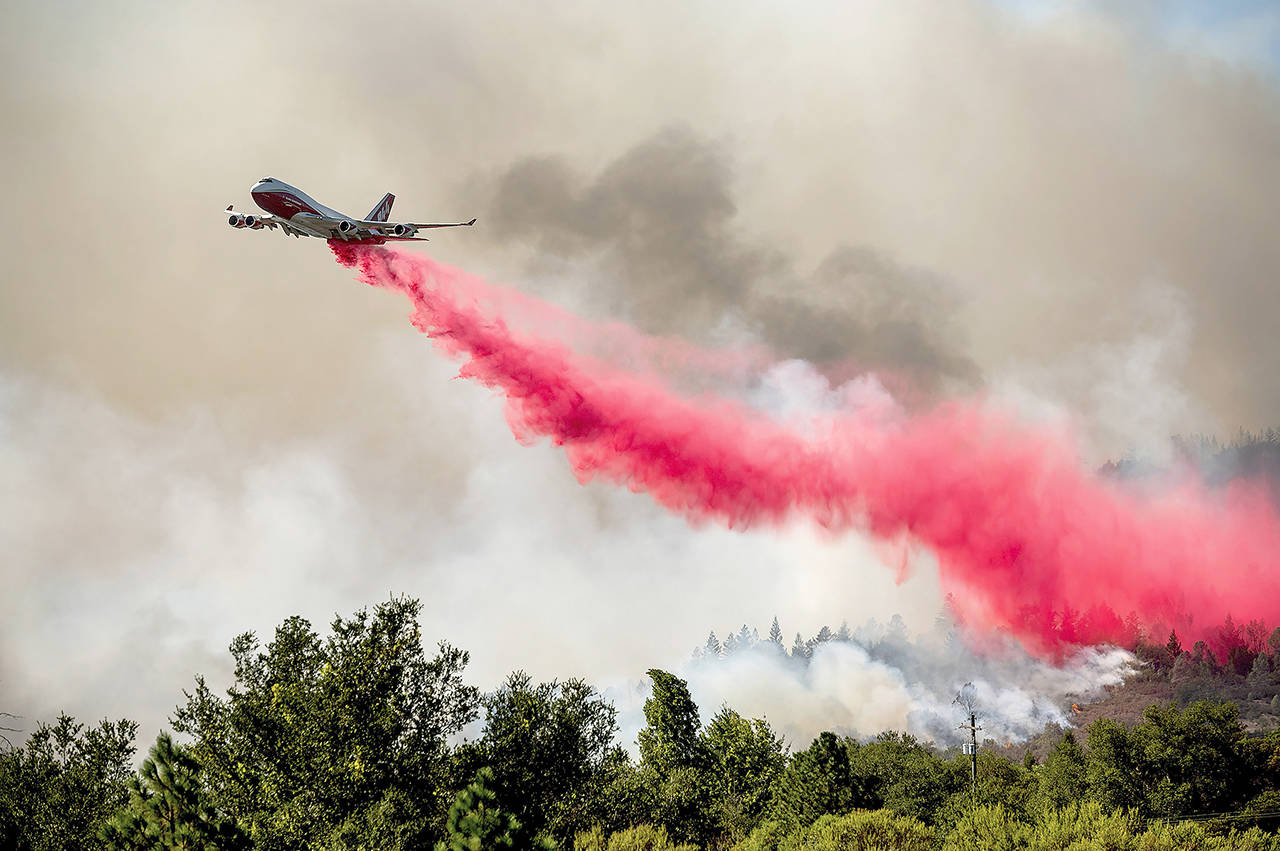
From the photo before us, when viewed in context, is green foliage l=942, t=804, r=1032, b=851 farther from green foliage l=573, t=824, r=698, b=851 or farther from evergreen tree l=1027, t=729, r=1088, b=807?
evergreen tree l=1027, t=729, r=1088, b=807

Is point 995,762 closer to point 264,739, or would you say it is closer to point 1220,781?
point 1220,781

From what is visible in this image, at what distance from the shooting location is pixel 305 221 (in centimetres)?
10138

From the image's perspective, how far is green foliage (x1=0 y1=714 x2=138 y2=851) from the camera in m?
81.2

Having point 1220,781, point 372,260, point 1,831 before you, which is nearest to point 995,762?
point 1220,781

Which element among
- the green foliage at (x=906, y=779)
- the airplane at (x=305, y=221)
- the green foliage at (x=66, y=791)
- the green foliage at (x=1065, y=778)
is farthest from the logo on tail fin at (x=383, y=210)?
the green foliage at (x=1065, y=778)

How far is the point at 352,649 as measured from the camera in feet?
217

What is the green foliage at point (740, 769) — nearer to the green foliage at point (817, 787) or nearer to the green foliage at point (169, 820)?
the green foliage at point (817, 787)

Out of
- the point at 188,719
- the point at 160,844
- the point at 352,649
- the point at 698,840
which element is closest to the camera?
the point at 160,844

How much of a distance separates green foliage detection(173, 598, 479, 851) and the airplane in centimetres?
4839

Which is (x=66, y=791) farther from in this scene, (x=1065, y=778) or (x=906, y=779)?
(x=1065, y=778)

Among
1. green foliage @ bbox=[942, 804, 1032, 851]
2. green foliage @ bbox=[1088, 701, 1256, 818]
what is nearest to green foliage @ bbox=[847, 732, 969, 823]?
green foliage @ bbox=[1088, 701, 1256, 818]

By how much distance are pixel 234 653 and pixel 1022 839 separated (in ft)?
205

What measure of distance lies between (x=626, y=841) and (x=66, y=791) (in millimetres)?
48772

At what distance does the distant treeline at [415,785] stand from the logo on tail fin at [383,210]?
6477 cm
